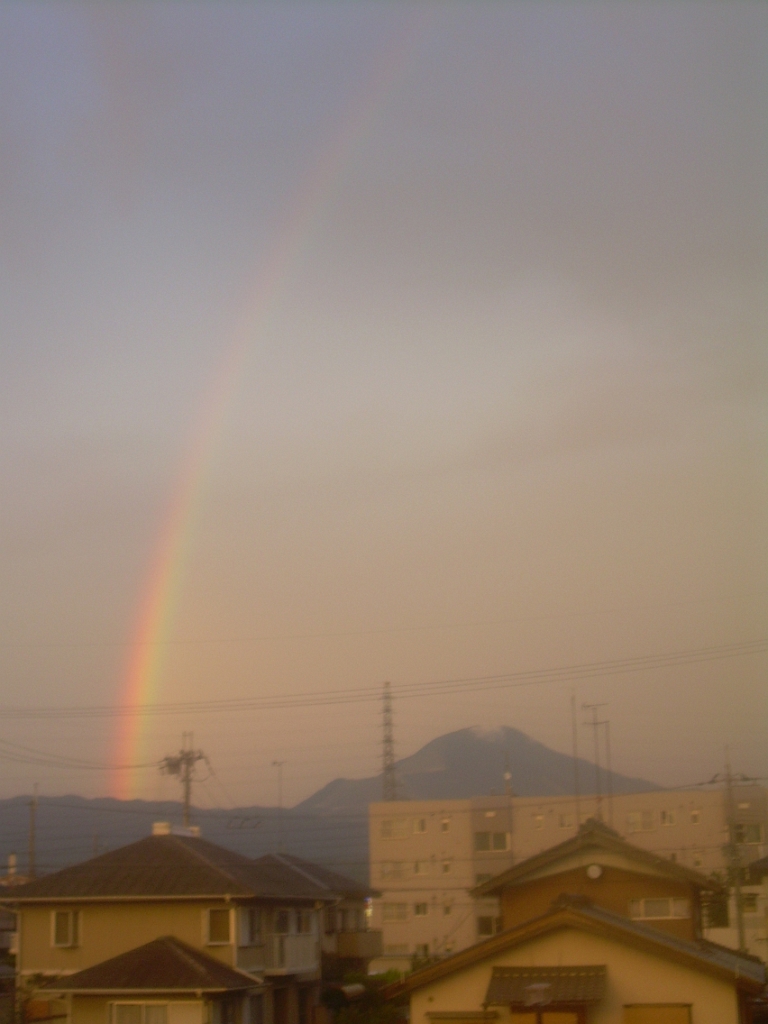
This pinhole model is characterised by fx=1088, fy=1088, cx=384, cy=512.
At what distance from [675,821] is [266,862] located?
35.8m

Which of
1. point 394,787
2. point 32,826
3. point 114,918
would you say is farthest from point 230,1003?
point 394,787

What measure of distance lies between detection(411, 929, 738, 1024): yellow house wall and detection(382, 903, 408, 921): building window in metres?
Result: 40.5

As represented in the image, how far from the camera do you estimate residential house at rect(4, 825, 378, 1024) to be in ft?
79.3

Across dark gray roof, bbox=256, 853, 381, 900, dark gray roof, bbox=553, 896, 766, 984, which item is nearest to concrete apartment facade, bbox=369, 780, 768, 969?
dark gray roof, bbox=256, 853, 381, 900

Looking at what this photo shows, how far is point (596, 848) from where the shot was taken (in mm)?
27062

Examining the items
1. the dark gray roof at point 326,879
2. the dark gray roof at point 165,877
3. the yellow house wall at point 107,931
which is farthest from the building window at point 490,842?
the yellow house wall at point 107,931

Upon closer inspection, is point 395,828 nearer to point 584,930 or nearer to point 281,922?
point 281,922

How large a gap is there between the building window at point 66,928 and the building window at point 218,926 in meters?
3.50

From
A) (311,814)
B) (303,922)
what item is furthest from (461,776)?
(303,922)

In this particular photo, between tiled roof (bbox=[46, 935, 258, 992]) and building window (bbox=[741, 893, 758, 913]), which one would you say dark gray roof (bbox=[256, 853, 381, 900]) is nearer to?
tiled roof (bbox=[46, 935, 258, 992])

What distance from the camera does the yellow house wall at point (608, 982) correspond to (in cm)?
1939

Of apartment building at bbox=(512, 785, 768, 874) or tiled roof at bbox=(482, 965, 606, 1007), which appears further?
apartment building at bbox=(512, 785, 768, 874)

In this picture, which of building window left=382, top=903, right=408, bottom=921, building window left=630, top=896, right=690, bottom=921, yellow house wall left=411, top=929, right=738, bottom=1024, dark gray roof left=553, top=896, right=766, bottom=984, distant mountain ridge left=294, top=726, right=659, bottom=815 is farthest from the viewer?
distant mountain ridge left=294, top=726, right=659, bottom=815

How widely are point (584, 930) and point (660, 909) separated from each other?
7.47 metres
